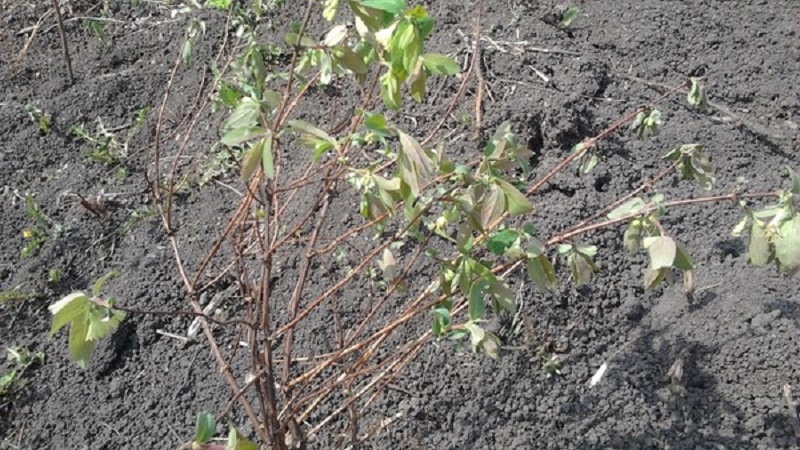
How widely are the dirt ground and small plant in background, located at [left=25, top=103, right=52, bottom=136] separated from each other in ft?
0.16

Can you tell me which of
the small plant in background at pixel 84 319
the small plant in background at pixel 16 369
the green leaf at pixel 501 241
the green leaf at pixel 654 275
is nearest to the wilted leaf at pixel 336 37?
the green leaf at pixel 501 241

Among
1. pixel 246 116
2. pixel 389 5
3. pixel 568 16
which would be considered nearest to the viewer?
pixel 389 5

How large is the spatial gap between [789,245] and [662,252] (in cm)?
18

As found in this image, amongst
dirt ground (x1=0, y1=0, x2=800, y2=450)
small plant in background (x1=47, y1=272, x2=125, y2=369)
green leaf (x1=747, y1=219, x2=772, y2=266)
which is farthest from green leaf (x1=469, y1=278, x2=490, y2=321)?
dirt ground (x1=0, y1=0, x2=800, y2=450)

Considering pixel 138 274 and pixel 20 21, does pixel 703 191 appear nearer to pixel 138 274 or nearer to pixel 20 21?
pixel 138 274

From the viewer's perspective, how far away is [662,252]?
4.32ft

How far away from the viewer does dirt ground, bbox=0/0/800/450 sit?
203 centimetres

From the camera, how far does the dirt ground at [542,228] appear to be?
2.03 m

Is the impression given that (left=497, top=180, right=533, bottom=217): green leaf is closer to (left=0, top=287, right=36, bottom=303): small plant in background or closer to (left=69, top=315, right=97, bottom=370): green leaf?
(left=69, top=315, right=97, bottom=370): green leaf

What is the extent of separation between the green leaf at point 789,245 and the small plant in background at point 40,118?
2636 mm

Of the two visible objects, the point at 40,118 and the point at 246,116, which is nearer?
the point at 246,116

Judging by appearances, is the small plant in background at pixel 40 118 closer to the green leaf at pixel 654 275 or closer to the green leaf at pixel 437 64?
the green leaf at pixel 437 64

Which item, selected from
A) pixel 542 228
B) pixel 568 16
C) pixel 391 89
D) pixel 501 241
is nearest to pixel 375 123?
pixel 391 89

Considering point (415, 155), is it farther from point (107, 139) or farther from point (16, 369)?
point (107, 139)
